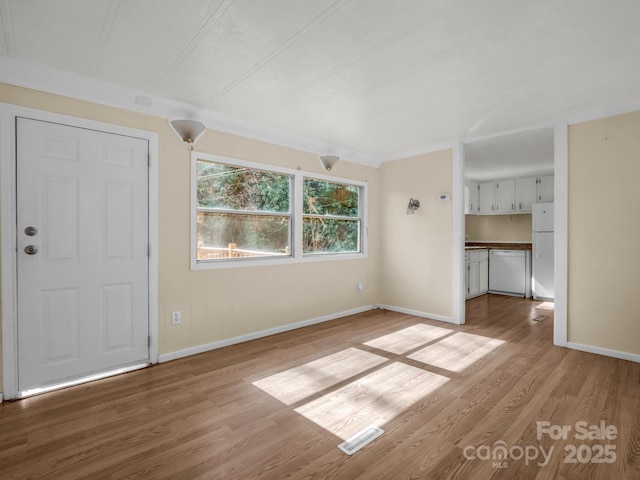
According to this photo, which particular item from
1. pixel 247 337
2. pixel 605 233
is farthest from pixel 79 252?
pixel 605 233

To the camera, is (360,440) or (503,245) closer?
(360,440)

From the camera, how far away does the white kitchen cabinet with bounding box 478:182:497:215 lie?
7.10 meters

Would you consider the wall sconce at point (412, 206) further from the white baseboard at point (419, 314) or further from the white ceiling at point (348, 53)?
the white ceiling at point (348, 53)

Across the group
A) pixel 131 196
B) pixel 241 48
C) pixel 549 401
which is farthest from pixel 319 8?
pixel 549 401

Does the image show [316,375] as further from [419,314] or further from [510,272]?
A: [510,272]

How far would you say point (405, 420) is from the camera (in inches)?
Result: 84.9

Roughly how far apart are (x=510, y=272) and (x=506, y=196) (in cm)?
161

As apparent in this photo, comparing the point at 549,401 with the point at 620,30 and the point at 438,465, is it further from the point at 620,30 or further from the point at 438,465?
the point at 620,30

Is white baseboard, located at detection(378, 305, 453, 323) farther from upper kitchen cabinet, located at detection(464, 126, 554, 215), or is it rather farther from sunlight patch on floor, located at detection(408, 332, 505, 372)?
upper kitchen cabinet, located at detection(464, 126, 554, 215)

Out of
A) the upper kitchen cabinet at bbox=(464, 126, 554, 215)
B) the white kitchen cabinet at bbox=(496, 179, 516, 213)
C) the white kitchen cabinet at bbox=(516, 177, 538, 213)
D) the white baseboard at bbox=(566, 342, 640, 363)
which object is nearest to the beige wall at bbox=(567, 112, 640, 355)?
the white baseboard at bbox=(566, 342, 640, 363)

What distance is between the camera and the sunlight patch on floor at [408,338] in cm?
353

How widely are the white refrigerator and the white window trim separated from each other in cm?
342

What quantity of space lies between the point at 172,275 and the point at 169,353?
75cm

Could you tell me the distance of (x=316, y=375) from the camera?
2830 mm
